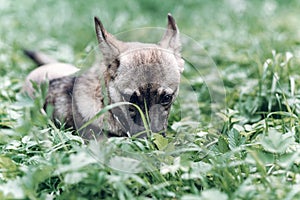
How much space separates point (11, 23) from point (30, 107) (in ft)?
15.3

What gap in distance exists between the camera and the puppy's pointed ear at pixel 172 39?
149 inches

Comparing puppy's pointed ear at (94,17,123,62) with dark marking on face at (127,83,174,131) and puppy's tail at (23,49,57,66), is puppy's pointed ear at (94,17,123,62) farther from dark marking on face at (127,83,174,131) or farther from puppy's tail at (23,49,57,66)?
puppy's tail at (23,49,57,66)

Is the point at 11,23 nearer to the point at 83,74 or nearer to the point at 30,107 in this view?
the point at 83,74

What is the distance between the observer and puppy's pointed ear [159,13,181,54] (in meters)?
3.80

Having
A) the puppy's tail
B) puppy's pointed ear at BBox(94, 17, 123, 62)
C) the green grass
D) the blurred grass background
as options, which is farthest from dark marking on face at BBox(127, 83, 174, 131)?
the puppy's tail

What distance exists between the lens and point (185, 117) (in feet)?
13.7

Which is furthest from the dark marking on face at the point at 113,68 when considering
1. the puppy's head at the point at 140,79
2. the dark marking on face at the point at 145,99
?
the dark marking on face at the point at 145,99

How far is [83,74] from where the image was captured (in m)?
4.02

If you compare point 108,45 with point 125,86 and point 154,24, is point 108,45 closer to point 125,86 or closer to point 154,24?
point 125,86

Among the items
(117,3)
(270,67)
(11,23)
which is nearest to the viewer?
(270,67)

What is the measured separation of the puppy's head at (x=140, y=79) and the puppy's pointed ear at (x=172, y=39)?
0.04m

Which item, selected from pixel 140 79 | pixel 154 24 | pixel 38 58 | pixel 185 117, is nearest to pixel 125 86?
pixel 140 79

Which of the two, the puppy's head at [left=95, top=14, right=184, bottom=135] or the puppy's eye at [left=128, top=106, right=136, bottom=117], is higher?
the puppy's head at [left=95, top=14, right=184, bottom=135]

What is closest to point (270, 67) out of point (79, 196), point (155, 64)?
point (155, 64)
